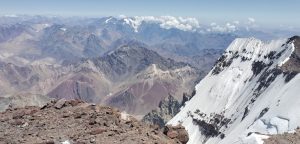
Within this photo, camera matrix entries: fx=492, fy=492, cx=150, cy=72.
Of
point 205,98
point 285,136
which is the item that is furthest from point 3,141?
point 205,98

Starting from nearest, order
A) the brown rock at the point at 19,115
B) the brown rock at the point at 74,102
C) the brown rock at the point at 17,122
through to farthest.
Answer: the brown rock at the point at 17,122 → the brown rock at the point at 19,115 → the brown rock at the point at 74,102

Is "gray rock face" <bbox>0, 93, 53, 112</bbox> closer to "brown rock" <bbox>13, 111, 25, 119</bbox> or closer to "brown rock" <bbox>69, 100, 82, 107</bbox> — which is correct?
"brown rock" <bbox>69, 100, 82, 107</bbox>

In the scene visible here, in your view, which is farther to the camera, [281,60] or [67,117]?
[281,60]

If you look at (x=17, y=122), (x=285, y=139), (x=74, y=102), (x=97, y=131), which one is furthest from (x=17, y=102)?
(x=285, y=139)

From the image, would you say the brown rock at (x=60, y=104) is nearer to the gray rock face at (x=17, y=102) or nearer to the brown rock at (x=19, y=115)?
the brown rock at (x=19, y=115)

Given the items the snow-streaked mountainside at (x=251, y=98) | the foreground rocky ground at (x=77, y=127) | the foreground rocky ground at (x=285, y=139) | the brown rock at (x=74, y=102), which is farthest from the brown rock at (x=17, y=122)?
the snow-streaked mountainside at (x=251, y=98)

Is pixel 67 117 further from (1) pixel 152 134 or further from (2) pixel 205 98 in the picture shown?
(2) pixel 205 98

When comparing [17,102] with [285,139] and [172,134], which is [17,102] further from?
[285,139]
